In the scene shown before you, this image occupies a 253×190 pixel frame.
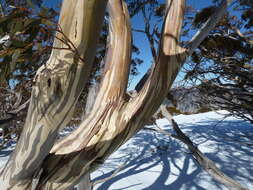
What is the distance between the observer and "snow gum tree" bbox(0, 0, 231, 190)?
1.22 ft

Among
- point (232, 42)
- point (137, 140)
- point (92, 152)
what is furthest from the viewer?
point (137, 140)

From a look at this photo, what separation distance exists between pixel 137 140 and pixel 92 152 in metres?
3.94

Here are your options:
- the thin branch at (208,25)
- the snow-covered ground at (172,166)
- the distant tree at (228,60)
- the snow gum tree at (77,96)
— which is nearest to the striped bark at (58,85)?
the snow gum tree at (77,96)

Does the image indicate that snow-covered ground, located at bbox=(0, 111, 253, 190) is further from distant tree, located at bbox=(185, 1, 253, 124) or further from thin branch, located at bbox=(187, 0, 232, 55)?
thin branch, located at bbox=(187, 0, 232, 55)

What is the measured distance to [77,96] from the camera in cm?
42

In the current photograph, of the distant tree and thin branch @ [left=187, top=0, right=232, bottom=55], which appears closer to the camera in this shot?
thin branch @ [left=187, top=0, right=232, bottom=55]

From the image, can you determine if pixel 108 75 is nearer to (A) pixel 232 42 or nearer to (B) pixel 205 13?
(B) pixel 205 13

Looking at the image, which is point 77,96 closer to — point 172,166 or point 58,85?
point 58,85

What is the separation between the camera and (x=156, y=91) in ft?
1.81

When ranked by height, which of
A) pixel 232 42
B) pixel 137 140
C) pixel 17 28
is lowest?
pixel 137 140

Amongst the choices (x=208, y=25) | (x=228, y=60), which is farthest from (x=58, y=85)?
(x=228, y=60)

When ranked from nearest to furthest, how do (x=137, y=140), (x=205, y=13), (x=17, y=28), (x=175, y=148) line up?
1. (x=17, y=28)
2. (x=205, y=13)
3. (x=175, y=148)
4. (x=137, y=140)

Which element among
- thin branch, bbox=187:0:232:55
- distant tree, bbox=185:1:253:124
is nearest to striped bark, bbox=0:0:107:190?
thin branch, bbox=187:0:232:55

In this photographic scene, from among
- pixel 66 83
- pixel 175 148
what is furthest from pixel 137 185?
pixel 66 83
